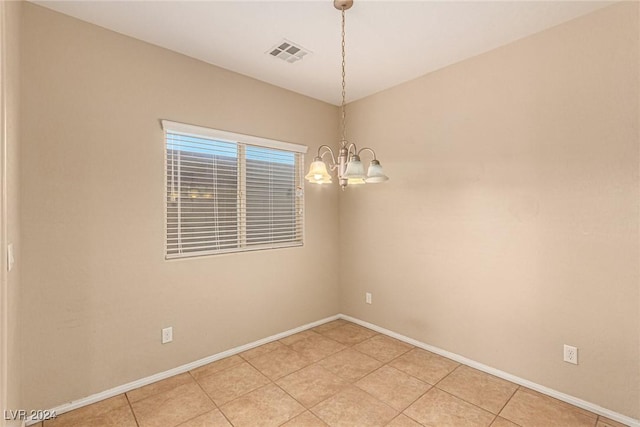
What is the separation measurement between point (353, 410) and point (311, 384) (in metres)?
0.45

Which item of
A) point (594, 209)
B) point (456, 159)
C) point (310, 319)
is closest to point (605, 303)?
point (594, 209)

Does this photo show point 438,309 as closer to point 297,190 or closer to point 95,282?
point 297,190

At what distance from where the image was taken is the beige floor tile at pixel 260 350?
2969 millimetres

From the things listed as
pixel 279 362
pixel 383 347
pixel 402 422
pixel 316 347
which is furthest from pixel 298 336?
pixel 402 422

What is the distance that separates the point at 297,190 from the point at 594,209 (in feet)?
8.82

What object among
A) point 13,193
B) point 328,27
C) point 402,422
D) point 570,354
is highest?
point 328,27

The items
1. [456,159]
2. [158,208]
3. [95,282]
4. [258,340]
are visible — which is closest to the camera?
[95,282]

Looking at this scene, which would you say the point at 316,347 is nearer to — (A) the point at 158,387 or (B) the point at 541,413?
(A) the point at 158,387

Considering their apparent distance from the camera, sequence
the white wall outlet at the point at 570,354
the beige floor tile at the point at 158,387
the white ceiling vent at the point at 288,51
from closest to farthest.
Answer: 1. the white wall outlet at the point at 570,354
2. the beige floor tile at the point at 158,387
3. the white ceiling vent at the point at 288,51

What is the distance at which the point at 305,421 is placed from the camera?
6.74 ft

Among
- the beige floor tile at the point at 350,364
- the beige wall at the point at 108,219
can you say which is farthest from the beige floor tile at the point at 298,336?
the beige floor tile at the point at 350,364

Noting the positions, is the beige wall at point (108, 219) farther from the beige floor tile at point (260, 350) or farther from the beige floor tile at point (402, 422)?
the beige floor tile at point (402, 422)

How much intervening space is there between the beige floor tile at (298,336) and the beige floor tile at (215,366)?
0.55 meters

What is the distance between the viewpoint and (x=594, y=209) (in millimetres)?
2154
